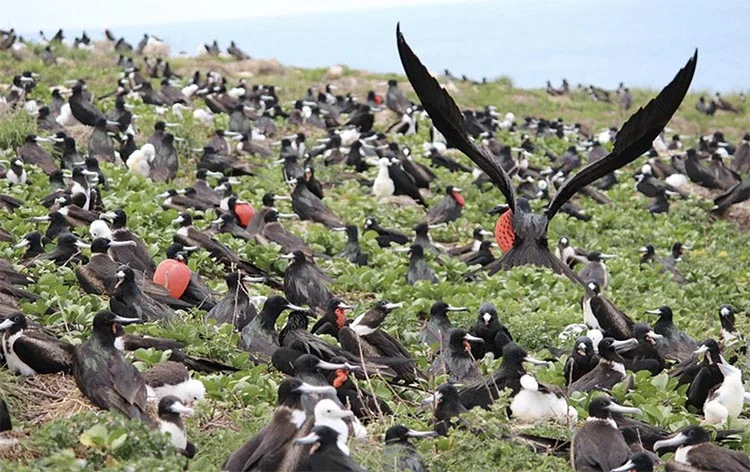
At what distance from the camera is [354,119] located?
19.1m

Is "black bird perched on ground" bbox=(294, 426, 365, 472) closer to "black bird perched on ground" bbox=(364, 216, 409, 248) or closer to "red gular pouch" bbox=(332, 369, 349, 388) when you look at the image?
"red gular pouch" bbox=(332, 369, 349, 388)

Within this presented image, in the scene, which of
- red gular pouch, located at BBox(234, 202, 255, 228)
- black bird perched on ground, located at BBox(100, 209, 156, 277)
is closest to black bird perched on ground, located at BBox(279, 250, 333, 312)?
black bird perched on ground, located at BBox(100, 209, 156, 277)

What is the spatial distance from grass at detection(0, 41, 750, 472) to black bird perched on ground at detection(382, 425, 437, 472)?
0.21 ft

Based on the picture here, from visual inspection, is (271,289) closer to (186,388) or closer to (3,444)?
(186,388)

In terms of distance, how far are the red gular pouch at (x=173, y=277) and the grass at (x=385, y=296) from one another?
62 cm

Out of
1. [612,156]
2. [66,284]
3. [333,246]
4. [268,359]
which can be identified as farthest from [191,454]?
[333,246]

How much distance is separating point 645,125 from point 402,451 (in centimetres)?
338

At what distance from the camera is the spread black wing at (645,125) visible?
706 cm

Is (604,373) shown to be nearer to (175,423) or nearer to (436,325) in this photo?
(436,325)

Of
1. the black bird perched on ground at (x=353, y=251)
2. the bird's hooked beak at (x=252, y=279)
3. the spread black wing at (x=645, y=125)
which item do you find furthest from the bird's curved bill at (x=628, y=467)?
the black bird perched on ground at (x=353, y=251)

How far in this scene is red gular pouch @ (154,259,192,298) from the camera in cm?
807

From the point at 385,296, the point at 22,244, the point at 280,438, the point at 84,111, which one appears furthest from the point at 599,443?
the point at 84,111

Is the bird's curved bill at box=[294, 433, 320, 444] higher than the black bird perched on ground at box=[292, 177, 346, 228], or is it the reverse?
the bird's curved bill at box=[294, 433, 320, 444]

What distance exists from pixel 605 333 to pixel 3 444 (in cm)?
472
